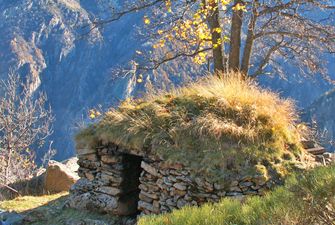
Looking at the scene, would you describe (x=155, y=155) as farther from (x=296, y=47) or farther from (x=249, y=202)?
(x=296, y=47)

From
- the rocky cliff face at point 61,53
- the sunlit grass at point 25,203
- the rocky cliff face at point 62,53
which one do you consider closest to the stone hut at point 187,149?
the sunlit grass at point 25,203

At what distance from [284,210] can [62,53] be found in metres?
177

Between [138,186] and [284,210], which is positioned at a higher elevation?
[138,186]

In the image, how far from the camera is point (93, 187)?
30.7 ft

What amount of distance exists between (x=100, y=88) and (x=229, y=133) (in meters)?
158

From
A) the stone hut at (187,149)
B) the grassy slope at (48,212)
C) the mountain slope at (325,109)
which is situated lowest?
the grassy slope at (48,212)

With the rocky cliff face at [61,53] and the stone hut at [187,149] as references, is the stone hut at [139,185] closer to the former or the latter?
the stone hut at [187,149]

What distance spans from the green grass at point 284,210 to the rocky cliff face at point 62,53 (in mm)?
136704

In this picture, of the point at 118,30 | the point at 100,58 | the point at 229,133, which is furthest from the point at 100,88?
the point at 229,133

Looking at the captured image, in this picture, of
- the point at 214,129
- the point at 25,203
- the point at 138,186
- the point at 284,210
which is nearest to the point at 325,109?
the point at 25,203

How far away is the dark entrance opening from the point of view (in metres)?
9.03

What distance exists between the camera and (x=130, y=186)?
9.24m

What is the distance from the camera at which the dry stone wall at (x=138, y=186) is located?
24.4 feet

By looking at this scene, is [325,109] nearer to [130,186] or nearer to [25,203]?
[25,203]
